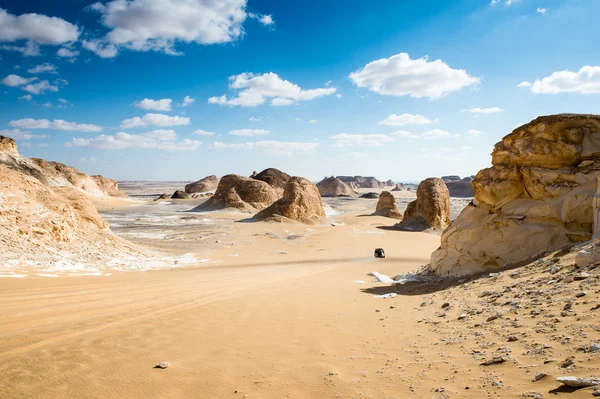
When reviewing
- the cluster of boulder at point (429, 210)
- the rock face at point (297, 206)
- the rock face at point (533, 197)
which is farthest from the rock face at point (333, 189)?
the rock face at point (533, 197)

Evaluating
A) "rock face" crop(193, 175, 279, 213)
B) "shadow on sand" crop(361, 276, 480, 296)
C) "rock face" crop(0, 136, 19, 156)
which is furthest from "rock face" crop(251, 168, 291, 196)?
"shadow on sand" crop(361, 276, 480, 296)

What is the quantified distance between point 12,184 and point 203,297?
24.0 feet

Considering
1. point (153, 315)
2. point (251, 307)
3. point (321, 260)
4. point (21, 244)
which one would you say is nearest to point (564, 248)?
point (251, 307)

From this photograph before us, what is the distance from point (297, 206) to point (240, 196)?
35.8 ft

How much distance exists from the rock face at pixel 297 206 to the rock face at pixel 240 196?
7.44 m

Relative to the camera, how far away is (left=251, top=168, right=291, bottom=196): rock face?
43.9 m

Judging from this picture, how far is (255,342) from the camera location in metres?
3.89

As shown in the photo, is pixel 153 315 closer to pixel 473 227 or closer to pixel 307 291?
pixel 307 291

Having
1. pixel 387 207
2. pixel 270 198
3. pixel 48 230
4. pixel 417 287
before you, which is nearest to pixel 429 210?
pixel 387 207

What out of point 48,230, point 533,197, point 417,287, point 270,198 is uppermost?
point 270,198

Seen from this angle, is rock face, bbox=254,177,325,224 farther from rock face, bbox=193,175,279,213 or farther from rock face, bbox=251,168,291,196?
rock face, bbox=251,168,291,196

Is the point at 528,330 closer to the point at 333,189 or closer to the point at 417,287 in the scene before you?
the point at 417,287

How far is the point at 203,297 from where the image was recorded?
20.9 ft

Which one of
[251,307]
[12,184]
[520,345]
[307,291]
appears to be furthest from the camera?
[12,184]
